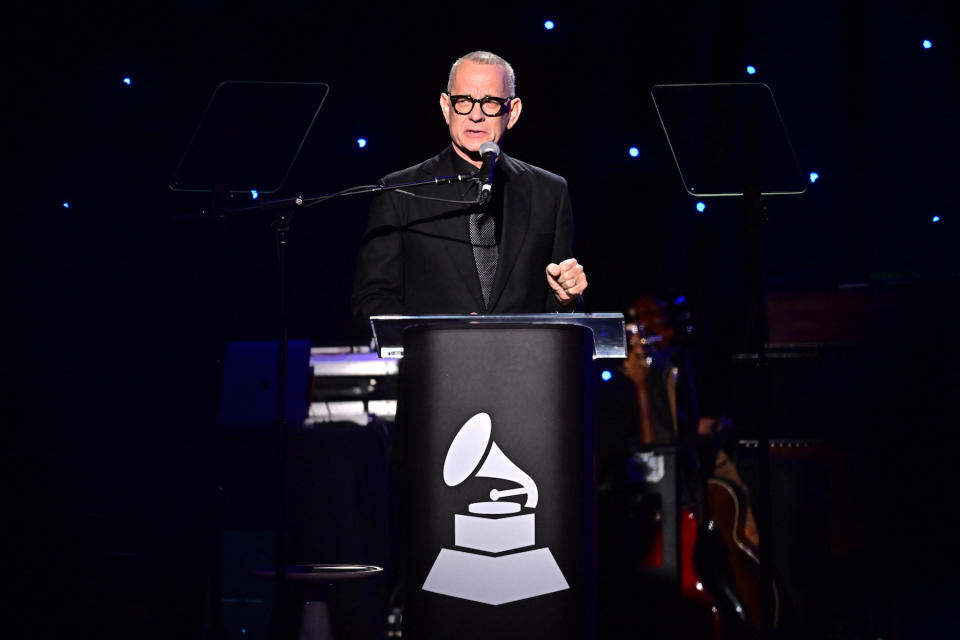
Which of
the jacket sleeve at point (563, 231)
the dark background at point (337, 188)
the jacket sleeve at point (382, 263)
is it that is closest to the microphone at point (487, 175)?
the jacket sleeve at point (382, 263)

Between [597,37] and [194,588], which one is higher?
[597,37]

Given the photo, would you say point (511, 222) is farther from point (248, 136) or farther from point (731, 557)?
point (731, 557)

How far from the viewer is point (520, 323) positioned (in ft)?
6.77

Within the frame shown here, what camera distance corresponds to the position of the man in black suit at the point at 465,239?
2.71m

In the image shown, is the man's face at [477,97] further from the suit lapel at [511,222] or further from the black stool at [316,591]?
the black stool at [316,591]

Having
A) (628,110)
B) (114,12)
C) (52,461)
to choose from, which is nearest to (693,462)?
(628,110)

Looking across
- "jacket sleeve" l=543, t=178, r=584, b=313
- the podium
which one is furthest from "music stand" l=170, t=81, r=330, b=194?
the podium

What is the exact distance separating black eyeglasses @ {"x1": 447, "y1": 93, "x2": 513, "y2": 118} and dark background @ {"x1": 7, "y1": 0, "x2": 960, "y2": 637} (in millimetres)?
1487

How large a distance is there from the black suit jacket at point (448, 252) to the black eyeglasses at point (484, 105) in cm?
15

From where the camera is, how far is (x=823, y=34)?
194 inches

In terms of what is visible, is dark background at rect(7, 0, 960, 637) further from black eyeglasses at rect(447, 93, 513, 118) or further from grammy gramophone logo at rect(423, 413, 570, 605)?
grammy gramophone logo at rect(423, 413, 570, 605)

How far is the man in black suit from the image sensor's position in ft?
8.91

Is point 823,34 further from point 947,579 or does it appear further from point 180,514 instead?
point 180,514

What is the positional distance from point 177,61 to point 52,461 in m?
1.75
